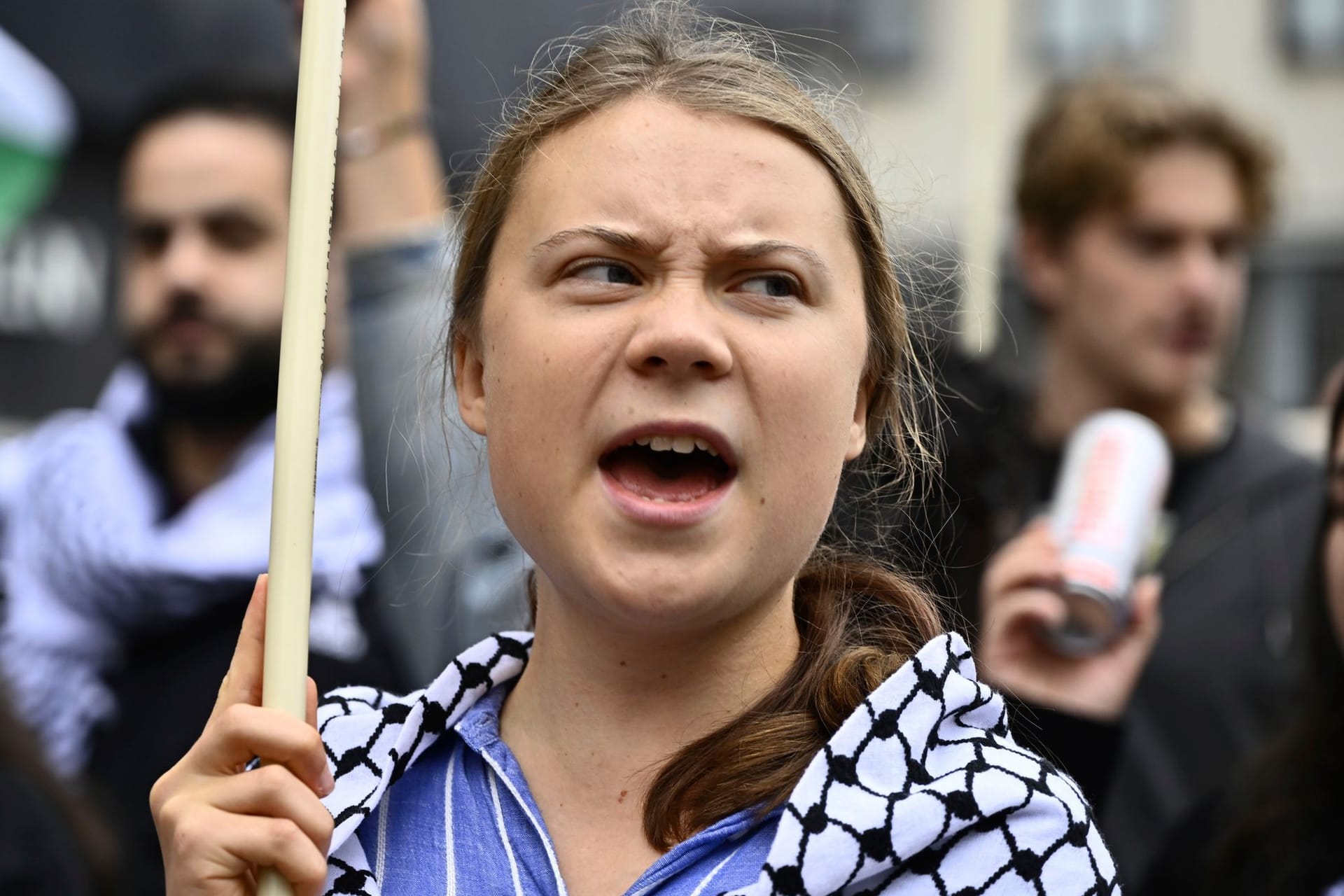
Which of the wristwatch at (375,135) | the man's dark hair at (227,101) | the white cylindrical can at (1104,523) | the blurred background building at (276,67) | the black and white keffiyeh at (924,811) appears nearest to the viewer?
the black and white keffiyeh at (924,811)

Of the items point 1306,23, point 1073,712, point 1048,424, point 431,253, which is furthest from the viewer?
point 1306,23

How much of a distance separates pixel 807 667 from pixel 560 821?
0.22 m

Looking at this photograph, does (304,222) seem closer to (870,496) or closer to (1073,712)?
(870,496)

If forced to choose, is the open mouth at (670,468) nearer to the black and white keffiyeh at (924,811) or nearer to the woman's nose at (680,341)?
the woman's nose at (680,341)

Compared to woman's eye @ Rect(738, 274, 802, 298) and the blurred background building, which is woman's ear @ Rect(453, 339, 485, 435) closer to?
woman's eye @ Rect(738, 274, 802, 298)

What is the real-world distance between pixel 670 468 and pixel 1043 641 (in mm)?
1326

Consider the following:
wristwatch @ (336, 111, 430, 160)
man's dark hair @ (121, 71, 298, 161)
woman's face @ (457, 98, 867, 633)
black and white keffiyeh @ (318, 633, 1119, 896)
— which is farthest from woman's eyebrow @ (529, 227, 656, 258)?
man's dark hair @ (121, 71, 298, 161)

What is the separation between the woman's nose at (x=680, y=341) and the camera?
3.92ft

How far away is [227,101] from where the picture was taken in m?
3.26

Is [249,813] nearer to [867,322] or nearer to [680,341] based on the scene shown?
[680,341]

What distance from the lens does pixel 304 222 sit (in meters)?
1.15

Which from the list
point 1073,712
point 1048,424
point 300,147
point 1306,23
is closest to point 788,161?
point 300,147

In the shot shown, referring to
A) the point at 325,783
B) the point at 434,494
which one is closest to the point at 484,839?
the point at 325,783

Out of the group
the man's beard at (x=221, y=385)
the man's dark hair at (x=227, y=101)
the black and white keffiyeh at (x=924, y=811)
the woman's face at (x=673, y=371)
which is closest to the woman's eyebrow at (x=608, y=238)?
the woman's face at (x=673, y=371)
